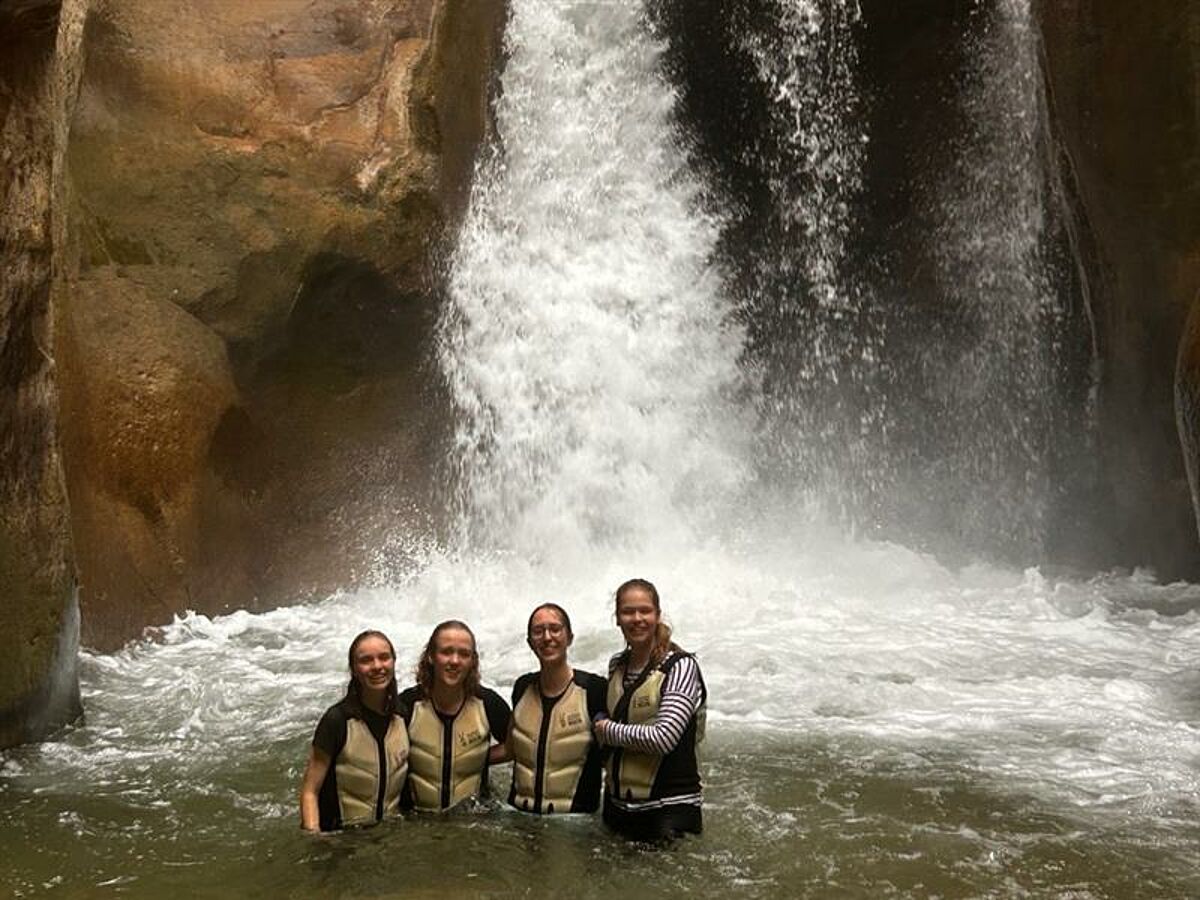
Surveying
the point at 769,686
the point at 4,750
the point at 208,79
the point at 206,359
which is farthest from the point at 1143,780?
the point at 208,79

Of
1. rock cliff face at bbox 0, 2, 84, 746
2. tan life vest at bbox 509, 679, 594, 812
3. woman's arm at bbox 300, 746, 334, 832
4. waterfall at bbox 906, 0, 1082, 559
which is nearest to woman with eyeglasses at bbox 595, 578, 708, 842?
tan life vest at bbox 509, 679, 594, 812

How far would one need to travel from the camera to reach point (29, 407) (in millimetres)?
6781

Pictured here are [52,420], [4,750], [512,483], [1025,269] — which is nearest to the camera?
[4,750]

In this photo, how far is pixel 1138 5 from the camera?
10211mm

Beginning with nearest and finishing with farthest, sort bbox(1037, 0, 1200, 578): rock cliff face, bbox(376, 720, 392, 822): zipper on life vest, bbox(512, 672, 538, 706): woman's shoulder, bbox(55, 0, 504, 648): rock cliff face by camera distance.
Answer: bbox(376, 720, 392, 822): zipper on life vest < bbox(512, 672, 538, 706): woman's shoulder < bbox(55, 0, 504, 648): rock cliff face < bbox(1037, 0, 1200, 578): rock cliff face

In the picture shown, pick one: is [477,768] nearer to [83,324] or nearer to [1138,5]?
[83,324]

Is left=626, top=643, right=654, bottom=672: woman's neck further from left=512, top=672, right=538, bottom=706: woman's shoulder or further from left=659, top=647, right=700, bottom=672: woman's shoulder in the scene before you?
left=512, top=672, right=538, bottom=706: woman's shoulder

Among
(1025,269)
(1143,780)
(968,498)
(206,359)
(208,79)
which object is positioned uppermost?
(208,79)

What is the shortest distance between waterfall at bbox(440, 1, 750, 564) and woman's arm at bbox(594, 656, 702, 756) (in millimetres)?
6499

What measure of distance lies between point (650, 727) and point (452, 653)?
2.36 ft

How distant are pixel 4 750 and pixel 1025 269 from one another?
366 inches

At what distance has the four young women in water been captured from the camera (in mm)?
4895

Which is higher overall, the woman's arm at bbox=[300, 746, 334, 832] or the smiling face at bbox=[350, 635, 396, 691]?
the smiling face at bbox=[350, 635, 396, 691]

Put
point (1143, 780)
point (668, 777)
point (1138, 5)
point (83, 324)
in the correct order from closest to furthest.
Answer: point (668, 777)
point (1143, 780)
point (83, 324)
point (1138, 5)
